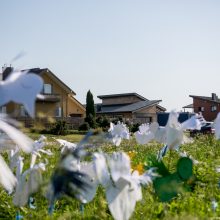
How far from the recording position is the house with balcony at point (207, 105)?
206 ft

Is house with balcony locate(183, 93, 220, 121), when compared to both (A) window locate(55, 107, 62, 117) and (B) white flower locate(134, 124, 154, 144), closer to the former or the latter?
(A) window locate(55, 107, 62, 117)

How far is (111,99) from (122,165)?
58878mm

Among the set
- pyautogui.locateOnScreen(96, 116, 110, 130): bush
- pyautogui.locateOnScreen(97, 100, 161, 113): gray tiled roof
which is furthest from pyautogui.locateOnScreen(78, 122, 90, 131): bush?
pyautogui.locateOnScreen(97, 100, 161, 113): gray tiled roof

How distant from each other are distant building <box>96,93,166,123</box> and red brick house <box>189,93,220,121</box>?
8330mm

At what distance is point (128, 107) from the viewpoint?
54.9 m

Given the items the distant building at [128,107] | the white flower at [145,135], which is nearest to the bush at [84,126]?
the distant building at [128,107]

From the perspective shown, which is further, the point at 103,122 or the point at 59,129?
the point at 103,122

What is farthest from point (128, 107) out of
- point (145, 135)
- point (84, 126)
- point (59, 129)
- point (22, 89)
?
point (22, 89)

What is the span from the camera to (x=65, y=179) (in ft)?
1.99

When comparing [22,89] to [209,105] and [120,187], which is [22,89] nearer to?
[120,187]

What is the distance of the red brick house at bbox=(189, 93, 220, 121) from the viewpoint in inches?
2470

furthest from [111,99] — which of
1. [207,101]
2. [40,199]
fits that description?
[40,199]

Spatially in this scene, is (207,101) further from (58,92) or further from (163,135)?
(163,135)

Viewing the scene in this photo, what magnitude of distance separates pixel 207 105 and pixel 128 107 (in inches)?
599
